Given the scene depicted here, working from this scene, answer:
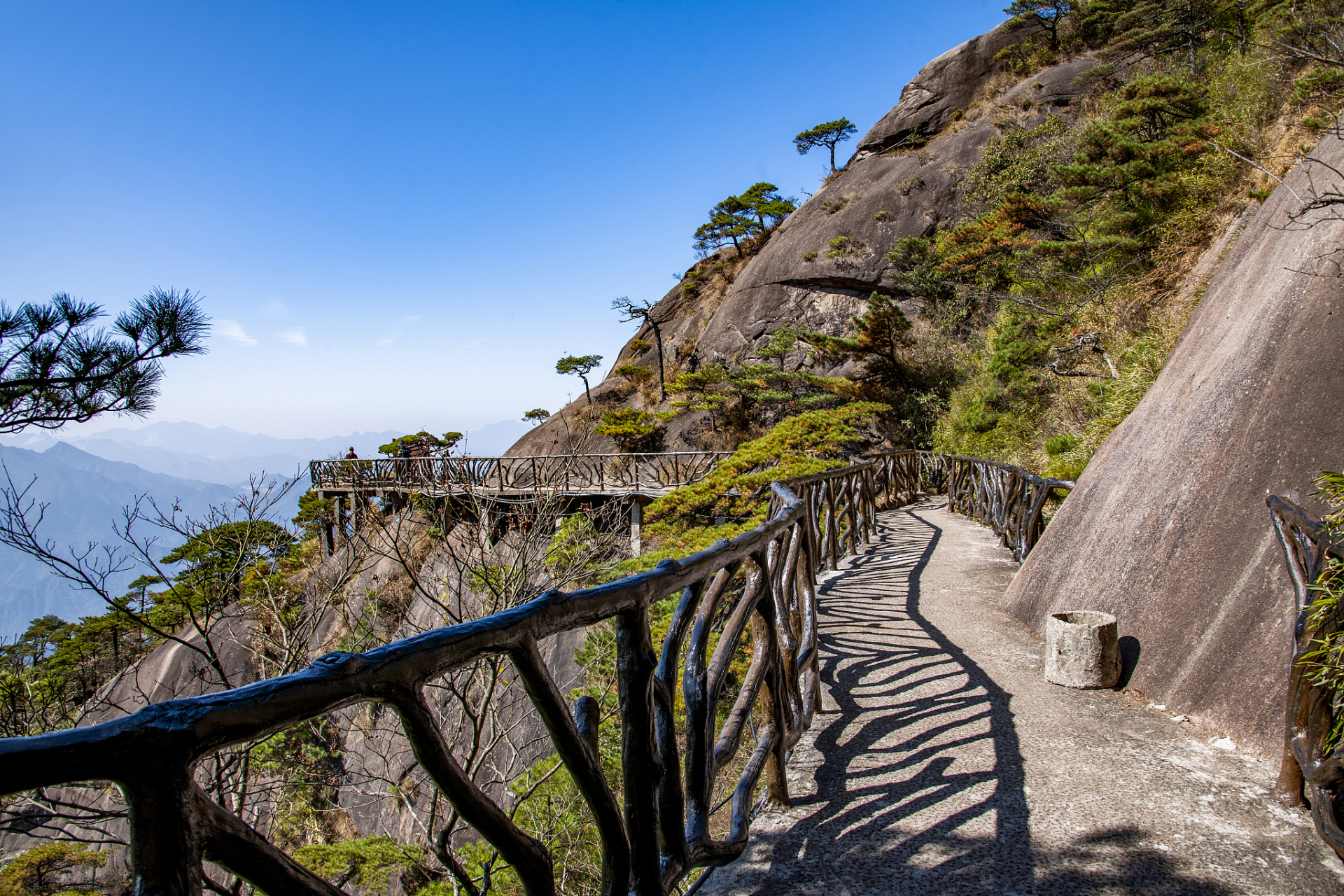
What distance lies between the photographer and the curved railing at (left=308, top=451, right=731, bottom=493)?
17.8m

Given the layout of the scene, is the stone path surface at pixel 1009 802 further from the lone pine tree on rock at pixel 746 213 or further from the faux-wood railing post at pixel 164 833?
the lone pine tree on rock at pixel 746 213

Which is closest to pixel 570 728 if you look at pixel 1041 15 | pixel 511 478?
pixel 511 478

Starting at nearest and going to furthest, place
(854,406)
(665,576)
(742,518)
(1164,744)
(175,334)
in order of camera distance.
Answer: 1. (665,576)
2. (1164,744)
3. (175,334)
4. (742,518)
5. (854,406)

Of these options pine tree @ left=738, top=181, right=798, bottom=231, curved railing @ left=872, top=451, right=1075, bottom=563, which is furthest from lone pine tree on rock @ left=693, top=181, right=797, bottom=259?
curved railing @ left=872, top=451, right=1075, bottom=563

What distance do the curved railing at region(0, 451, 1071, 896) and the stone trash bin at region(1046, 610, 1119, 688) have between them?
1.44 meters

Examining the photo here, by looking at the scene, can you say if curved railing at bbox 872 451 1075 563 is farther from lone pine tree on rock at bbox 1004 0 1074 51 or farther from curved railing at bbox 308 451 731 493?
lone pine tree on rock at bbox 1004 0 1074 51

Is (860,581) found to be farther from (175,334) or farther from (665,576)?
(175,334)

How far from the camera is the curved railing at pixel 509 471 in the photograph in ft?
58.5

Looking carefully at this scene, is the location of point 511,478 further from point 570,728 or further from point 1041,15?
point 1041,15

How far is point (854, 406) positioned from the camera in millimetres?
12578

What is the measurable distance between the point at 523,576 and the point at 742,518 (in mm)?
3892

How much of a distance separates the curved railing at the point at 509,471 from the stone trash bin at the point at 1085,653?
12.6 metres

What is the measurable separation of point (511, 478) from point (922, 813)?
23.2 metres

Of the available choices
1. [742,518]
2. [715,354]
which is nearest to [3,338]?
[742,518]
